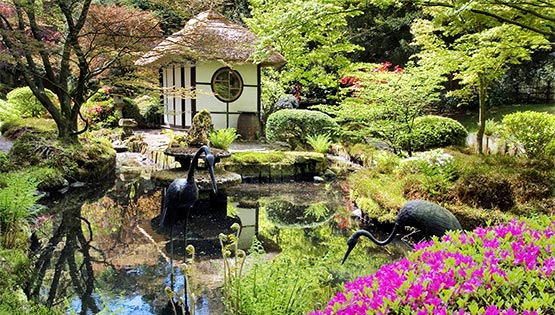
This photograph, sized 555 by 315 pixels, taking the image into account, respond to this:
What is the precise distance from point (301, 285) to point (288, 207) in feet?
16.2

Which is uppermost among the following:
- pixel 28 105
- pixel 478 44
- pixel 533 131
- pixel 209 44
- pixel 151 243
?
pixel 209 44

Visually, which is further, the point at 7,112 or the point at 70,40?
the point at 7,112

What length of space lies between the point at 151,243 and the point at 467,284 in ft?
15.1

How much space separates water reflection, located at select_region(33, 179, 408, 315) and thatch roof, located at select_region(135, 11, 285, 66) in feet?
9.67

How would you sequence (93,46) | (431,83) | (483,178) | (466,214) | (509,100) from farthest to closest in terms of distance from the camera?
(509,100) < (431,83) < (93,46) < (483,178) < (466,214)

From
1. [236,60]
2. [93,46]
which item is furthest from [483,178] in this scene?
[236,60]

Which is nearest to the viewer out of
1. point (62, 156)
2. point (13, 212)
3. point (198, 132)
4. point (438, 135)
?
point (13, 212)

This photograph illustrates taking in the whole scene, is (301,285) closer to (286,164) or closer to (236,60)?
(286,164)

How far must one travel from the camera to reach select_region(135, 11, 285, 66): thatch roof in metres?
9.34

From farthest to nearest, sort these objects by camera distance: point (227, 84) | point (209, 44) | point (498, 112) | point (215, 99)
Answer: point (498, 112), point (227, 84), point (215, 99), point (209, 44)

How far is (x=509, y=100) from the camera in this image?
59.5ft

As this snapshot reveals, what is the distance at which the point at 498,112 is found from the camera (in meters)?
17.7

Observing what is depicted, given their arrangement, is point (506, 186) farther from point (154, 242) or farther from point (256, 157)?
point (256, 157)

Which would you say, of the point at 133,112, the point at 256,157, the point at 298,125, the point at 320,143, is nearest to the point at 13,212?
the point at 256,157
